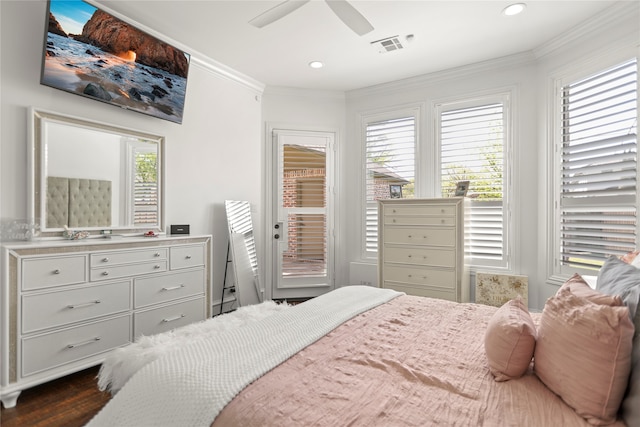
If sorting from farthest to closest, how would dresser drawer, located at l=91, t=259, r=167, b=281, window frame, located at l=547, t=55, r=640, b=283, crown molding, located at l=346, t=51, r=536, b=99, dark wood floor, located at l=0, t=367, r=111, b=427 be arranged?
crown molding, located at l=346, t=51, r=536, b=99
window frame, located at l=547, t=55, r=640, b=283
dresser drawer, located at l=91, t=259, r=167, b=281
dark wood floor, located at l=0, t=367, r=111, b=427

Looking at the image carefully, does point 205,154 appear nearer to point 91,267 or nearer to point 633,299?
point 91,267

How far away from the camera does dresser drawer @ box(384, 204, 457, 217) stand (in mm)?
3500

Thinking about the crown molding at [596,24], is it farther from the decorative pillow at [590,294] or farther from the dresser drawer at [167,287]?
the dresser drawer at [167,287]

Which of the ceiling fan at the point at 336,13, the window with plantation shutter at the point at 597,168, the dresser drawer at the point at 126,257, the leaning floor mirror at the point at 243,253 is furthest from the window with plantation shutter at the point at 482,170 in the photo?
the dresser drawer at the point at 126,257

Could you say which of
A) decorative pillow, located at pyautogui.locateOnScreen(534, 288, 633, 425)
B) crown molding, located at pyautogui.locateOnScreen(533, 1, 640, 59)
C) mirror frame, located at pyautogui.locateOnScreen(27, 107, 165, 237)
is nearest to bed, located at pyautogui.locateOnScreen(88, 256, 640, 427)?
decorative pillow, located at pyautogui.locateOnScreen(534, 288, 633, 425)

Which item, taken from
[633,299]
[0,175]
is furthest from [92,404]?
[633,299]

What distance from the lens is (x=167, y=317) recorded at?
113 inches

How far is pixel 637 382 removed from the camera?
939 mm

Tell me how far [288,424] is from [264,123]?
400 centimetres

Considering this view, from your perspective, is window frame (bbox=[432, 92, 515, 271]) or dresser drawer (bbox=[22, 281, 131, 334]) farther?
window frame (bbox=[432, 92, 515, 271])

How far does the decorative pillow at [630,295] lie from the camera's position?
3.08 feet

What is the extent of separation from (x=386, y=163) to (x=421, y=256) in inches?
54.5

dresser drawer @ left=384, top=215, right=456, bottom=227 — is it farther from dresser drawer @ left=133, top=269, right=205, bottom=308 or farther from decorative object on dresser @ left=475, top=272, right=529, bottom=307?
dresser drawer @ left=133, top=269, right=205, bottom=308

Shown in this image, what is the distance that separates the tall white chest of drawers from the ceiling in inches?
61.0
